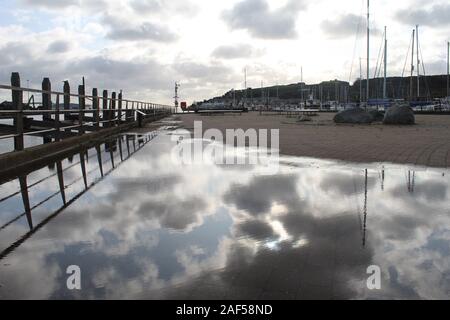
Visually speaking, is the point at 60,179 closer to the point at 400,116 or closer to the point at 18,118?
the point at 18,118

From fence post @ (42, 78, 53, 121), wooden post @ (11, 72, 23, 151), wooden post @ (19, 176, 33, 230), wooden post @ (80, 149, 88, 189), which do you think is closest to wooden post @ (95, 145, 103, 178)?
wooden post @ (80, 149, 88, 189)

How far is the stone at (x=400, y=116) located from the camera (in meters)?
27.1

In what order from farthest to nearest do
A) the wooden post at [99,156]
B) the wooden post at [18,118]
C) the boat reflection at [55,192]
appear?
the wooden post at [99,156]
the wooden post at [18,118]
the boat reflection at [55,192]

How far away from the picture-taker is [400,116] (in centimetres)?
2720

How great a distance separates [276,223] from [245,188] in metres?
2.03

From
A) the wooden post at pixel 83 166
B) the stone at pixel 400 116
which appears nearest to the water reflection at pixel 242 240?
the wooden post at pixel 83 166

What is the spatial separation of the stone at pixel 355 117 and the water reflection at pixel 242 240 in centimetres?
2196

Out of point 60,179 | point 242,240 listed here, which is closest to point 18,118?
point 60,179

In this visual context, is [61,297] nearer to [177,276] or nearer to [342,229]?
[177,276]

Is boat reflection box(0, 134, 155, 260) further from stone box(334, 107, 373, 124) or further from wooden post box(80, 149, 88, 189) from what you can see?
stone box(334, 107, 373, 124)

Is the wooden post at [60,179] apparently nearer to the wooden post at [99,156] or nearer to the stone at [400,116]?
the wooden post at [99,156]

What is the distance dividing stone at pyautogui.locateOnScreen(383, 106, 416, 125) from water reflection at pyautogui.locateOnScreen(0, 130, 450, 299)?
20878 millimetres
